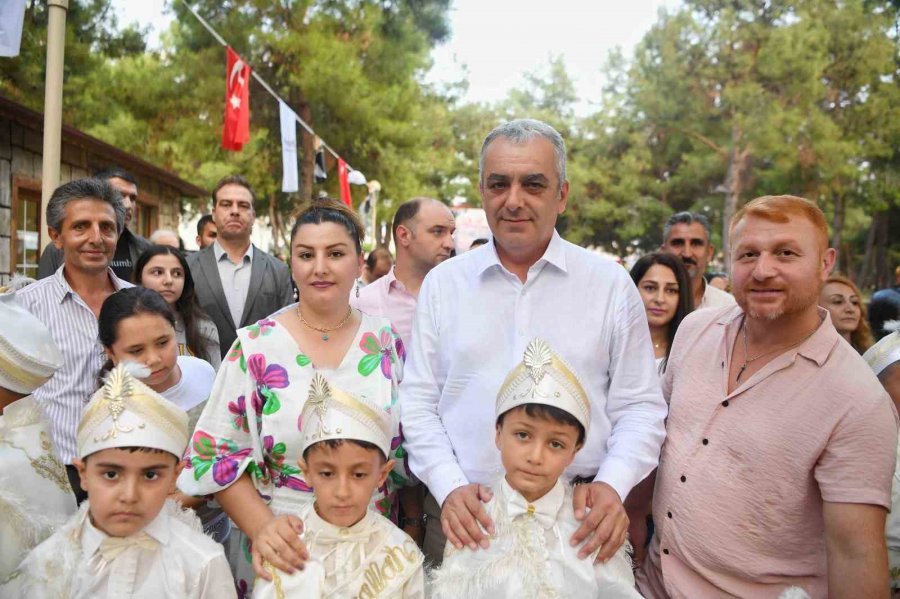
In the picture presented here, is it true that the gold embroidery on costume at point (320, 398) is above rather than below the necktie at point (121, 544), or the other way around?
above

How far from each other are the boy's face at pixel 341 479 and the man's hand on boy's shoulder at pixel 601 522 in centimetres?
70

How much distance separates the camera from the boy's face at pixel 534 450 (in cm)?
221

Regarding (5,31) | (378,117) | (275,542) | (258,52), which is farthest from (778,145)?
(275,542)

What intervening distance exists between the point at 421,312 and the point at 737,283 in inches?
45.2

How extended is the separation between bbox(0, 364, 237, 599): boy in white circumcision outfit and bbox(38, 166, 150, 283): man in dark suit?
1.84 meters

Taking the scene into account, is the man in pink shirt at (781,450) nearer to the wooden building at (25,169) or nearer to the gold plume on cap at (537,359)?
the gold plume on cap at (537,359)

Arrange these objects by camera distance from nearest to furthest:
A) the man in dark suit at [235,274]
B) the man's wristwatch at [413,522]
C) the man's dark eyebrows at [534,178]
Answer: the man's dark eyebrows at [534,178] < the man's wristwatch at [413,522] < the man in dark suit at [235,274]

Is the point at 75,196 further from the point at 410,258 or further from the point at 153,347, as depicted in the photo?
the point at 410,258

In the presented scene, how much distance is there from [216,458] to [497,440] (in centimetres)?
105

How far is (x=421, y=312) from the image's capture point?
2701 mm

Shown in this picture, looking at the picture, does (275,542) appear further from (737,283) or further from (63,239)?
(63,239)

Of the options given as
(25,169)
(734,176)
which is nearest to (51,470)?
(25,169)

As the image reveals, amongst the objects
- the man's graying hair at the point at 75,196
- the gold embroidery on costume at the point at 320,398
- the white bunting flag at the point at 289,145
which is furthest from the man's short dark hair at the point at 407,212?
the white bunting flag at the point at 289,145

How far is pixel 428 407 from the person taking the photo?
2600 millimetres
